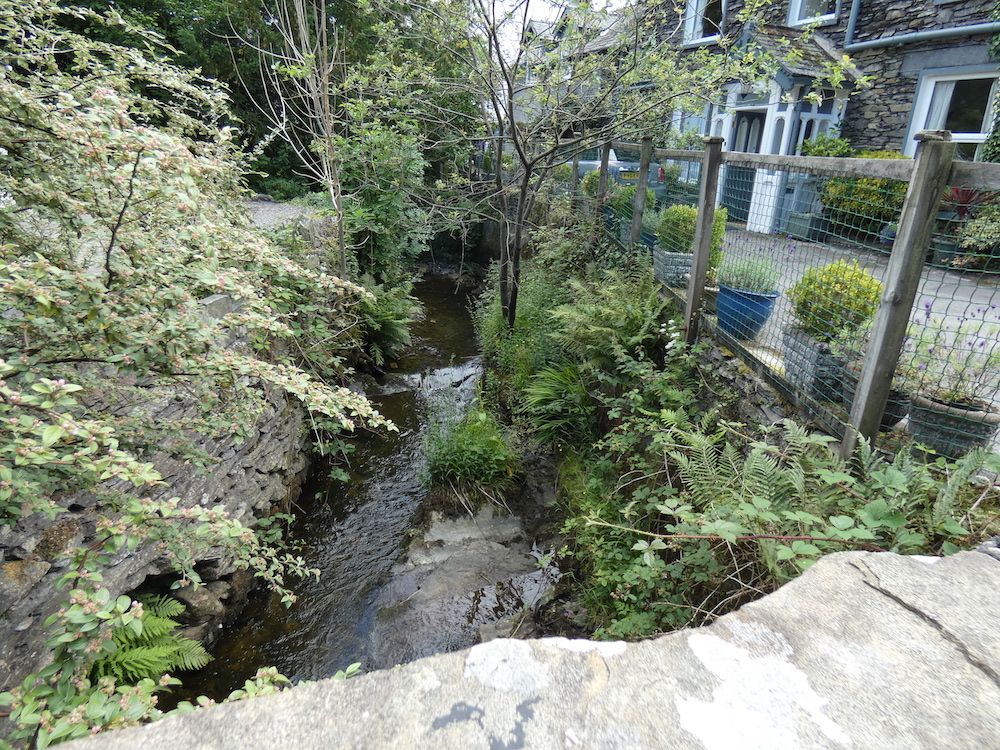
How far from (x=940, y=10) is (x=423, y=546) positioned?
12.5 metres

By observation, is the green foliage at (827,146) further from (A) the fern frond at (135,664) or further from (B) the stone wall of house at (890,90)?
(A) the fern frond at (135,664)

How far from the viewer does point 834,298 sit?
10.8ft

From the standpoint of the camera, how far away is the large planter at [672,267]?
5336 millimetres

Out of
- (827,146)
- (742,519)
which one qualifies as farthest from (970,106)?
(742,519)

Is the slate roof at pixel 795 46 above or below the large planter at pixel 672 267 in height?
above

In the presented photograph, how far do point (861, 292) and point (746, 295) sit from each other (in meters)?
0.97

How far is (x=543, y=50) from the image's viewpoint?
6559 mm

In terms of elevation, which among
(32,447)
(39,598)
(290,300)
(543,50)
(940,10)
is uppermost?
(940,10)

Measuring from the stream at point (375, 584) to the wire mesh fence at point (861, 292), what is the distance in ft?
8.37

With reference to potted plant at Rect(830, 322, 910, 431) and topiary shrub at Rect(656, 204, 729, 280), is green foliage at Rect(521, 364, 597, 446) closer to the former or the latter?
topiary shrub at Rect(656, 204, 729, 280)

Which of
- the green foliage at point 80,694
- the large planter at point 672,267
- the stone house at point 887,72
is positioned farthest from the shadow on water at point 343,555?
the stone house at point 887,72

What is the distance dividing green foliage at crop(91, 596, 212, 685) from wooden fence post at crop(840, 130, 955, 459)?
3.80m

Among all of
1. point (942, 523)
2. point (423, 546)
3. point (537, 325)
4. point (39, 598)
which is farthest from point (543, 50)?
point (39, 598)

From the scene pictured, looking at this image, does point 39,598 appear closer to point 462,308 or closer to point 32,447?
point 32,447
